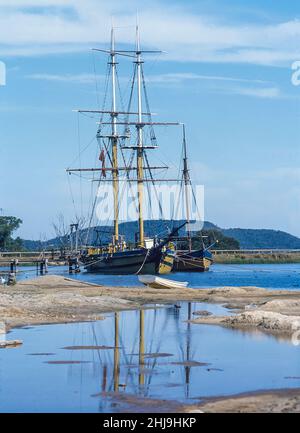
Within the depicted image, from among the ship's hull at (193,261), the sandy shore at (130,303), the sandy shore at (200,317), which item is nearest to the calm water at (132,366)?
the sandy shore at (200,317)

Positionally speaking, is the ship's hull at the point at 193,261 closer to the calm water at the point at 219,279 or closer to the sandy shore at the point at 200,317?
the calm water at the point at 219,279

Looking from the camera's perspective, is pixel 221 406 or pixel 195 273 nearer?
pixel 221 406

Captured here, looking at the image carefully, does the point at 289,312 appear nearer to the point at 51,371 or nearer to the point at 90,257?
the point at 51,371

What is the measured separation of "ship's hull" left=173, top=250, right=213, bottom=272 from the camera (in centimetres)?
10000

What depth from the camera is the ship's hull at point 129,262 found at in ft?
291

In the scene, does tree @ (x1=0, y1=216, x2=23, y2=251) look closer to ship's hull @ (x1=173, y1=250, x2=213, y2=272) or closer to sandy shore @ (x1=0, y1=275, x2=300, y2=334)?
ship's hull @ (x1=173, y1=250, x2=213, y2=272)

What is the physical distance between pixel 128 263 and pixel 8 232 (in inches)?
2364

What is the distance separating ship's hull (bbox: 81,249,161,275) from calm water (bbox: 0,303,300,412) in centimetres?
5589

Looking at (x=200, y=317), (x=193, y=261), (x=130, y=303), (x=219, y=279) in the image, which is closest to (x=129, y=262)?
(x=219, y=279)

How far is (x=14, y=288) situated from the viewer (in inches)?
2116

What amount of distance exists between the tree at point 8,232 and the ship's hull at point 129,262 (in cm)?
5415

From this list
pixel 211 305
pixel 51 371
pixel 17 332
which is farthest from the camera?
pixel 211 305

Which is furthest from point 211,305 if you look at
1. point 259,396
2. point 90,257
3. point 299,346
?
point 90,257
